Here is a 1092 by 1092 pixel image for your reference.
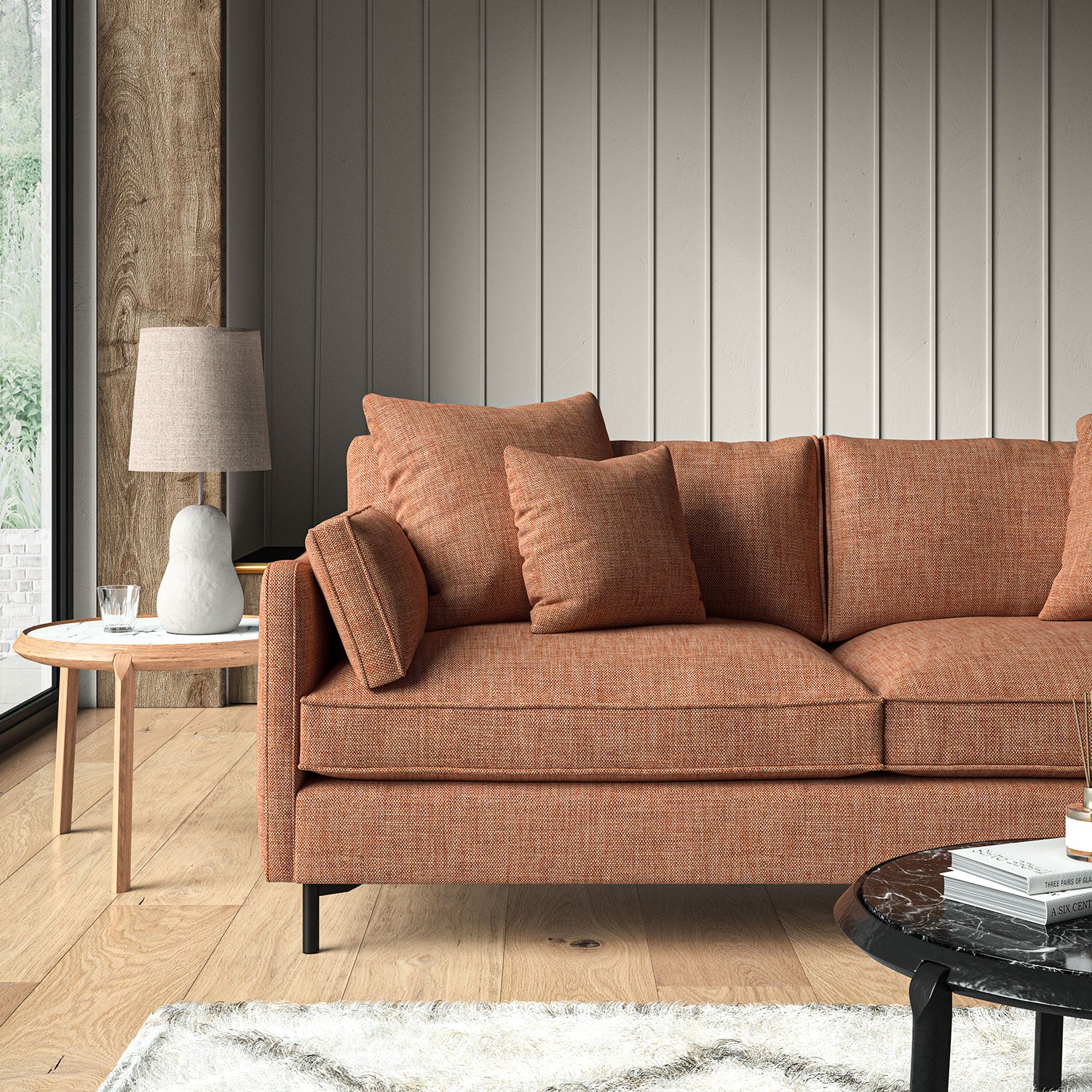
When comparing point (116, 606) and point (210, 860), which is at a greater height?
point (116, 606)

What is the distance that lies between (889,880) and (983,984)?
0.27 m

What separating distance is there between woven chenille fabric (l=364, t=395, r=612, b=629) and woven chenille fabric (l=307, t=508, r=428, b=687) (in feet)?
0.91

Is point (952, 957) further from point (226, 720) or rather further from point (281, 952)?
point (226, 720)

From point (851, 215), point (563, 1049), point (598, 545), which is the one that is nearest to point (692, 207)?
point (851, 215)

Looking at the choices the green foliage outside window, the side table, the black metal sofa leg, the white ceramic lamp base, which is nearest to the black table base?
the black metal sofa leg

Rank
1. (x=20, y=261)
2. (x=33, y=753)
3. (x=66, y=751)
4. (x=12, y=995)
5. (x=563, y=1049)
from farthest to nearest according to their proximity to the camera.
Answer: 1. (x=20, y=261)
2. (x=33, y=753)
3. (x=66, y=751)
4. (x=12, y=995)
5. (x=563, y=1049)

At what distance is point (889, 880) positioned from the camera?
141 cm

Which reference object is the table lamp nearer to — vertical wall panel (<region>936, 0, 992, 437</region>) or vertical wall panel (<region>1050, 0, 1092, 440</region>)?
vertical wall panel (<region>936, 0, 992, 437</region>)

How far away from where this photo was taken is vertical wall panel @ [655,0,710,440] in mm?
4531

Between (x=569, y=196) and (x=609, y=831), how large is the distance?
3098mm

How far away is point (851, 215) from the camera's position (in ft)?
15.0

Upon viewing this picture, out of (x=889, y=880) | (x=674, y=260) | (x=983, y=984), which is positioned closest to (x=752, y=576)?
(x=889, y=880)

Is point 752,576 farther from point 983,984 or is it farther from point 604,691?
point 983,984

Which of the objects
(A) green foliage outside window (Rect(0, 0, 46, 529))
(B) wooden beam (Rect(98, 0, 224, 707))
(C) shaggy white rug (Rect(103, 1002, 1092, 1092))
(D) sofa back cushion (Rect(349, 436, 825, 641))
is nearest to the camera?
(C) shaggy white rug (Rect(103, 1002, 1092, 1092))
